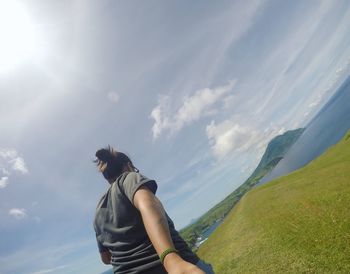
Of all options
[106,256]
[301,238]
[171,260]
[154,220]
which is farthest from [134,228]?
[301,238]

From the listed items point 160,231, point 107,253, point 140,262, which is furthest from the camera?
point 107,253

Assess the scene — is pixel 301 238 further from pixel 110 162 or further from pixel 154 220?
pixel 154 220

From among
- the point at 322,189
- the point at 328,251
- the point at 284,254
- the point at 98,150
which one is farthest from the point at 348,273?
the point at 322,189

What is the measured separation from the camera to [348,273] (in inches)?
384

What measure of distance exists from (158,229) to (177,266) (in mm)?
357

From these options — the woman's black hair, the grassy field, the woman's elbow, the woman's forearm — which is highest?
the woman's black hair

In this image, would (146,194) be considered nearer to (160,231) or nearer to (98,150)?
(160,231)

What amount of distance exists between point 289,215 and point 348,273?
29.2ft

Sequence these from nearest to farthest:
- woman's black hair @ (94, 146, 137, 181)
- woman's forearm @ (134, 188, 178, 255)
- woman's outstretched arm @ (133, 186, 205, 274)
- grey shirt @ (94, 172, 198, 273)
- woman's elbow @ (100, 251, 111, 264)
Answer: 1. woman's outstretched arm @ (133, 186, 205, 274)
2. woman's forearm @ (134, 188, 178, 255)
3. grey shirt @ (94, 172, 198, 273)
4. woman's black hair @ (94, 146, 137, 181)
5. woman's elbow @ (100, 251, 111, 264)

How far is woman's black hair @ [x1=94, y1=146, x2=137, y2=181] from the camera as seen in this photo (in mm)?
3582

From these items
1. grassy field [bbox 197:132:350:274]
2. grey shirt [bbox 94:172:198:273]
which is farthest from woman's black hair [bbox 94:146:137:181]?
grassy field [bbox 197:132:350:274]

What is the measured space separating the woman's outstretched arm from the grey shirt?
136mm

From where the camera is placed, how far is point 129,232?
307 cm

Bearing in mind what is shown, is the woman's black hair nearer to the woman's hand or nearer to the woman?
the woman
